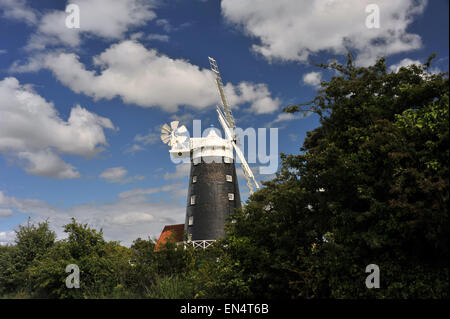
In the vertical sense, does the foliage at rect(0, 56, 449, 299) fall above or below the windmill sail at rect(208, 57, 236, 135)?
below

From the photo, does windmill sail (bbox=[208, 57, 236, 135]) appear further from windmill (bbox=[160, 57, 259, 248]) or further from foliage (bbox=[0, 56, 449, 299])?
foliage (bbox=[0, 56, 449, 299])

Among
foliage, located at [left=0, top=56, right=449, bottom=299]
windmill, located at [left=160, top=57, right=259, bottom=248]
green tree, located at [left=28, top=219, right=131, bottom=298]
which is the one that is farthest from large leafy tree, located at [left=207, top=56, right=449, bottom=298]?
windmill, located at [left=160, top=57, right=259, bottom=248]

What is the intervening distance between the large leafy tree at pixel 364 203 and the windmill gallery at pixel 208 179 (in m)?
16.8

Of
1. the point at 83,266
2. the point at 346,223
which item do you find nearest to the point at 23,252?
the point at 83,266

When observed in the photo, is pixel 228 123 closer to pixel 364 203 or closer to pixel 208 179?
pixel 208 179

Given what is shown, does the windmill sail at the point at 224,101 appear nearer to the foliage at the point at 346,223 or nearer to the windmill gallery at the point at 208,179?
the windmill gallery at the point at 208,179

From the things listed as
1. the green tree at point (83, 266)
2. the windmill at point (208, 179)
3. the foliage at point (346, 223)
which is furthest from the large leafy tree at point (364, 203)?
the windmill at point (208, 179)

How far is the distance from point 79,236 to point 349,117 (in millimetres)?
14824

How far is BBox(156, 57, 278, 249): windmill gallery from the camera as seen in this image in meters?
33.1

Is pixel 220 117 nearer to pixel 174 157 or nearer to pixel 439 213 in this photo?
pixel 174 157

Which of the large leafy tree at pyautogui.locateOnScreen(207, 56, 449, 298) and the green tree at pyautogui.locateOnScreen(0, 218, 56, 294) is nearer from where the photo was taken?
the large leafy tree at pyautogui.locateOnScreen(207, 56, 449, 298)

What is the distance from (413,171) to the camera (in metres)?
9.87

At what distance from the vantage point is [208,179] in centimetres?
3475
